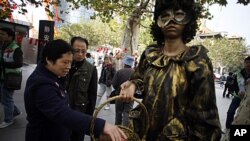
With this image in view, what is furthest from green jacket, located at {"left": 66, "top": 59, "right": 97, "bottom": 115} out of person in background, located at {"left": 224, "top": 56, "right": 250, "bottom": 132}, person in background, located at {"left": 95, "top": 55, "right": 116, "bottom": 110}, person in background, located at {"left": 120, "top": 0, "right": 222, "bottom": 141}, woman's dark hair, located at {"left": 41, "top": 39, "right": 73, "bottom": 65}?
person in background, located at {"left": 95, "top": 55, "right": 116, "bottom": 110}

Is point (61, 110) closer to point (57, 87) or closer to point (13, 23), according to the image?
point (57, 87)

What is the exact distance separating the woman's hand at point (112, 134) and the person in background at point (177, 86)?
0.24 m

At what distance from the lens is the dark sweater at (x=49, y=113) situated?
1.92 m

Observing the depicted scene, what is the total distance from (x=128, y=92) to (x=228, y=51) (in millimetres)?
51657

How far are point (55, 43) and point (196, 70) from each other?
1051mm

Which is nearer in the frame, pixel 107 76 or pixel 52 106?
pixel 52 106

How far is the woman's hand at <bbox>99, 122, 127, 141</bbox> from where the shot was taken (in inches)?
70.8

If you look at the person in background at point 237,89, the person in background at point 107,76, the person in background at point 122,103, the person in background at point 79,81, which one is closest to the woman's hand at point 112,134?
the person in background at point 79,81

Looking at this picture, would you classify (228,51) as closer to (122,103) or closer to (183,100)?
(122,103)

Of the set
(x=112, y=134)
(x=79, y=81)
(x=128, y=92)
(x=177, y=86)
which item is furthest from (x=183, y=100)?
(x=79, y=81)

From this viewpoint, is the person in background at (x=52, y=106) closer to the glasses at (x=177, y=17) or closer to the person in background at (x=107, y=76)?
the glasses at (x=177, y=17)

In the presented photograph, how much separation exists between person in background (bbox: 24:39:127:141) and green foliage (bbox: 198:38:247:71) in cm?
4926

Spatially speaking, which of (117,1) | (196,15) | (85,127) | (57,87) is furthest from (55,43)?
(117,1)

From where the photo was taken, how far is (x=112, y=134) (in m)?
1.81
